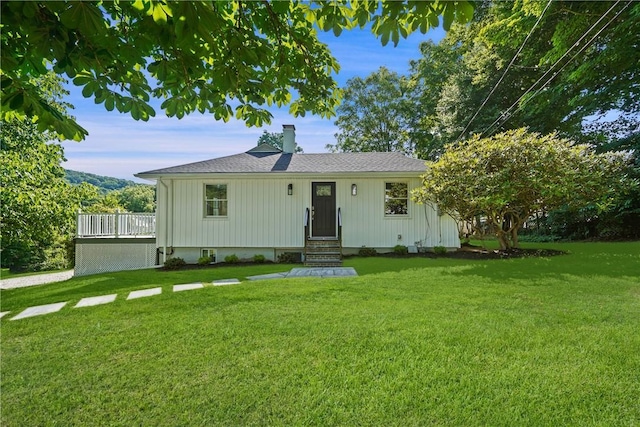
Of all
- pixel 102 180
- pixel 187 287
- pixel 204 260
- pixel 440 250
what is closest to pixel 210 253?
pixel 204 260

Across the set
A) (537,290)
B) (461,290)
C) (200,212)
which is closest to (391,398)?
(461,290)

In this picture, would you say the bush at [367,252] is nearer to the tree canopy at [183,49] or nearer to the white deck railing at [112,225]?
the tree canopy at [183,49]

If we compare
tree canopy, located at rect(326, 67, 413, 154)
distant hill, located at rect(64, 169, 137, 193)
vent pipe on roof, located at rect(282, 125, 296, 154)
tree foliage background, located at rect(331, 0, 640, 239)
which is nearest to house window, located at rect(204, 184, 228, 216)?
vent pipe on roof, located at rect(282, 125, 296, 154)

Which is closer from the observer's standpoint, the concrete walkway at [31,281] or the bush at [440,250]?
the concrete walkway at [31,281]

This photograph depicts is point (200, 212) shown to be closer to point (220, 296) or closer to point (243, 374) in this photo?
point (220, 296)

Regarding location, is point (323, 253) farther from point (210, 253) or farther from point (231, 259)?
point (210, 253)

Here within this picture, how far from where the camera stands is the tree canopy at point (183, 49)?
1.69 meters

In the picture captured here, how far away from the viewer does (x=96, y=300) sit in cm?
533

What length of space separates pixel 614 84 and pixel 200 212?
17042 mm

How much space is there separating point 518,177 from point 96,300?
32.5 feet

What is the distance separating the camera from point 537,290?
5.32 m

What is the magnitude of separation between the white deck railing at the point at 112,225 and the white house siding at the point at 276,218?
2.25 meters

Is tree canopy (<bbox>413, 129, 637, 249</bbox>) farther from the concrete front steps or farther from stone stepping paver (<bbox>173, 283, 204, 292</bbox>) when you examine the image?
stone stepping paver (<bbox>173, 283, 204, 292</bbox>)

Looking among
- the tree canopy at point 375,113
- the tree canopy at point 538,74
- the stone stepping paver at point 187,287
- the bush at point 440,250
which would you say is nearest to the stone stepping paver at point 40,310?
the stone stepping paver at point 187,287
